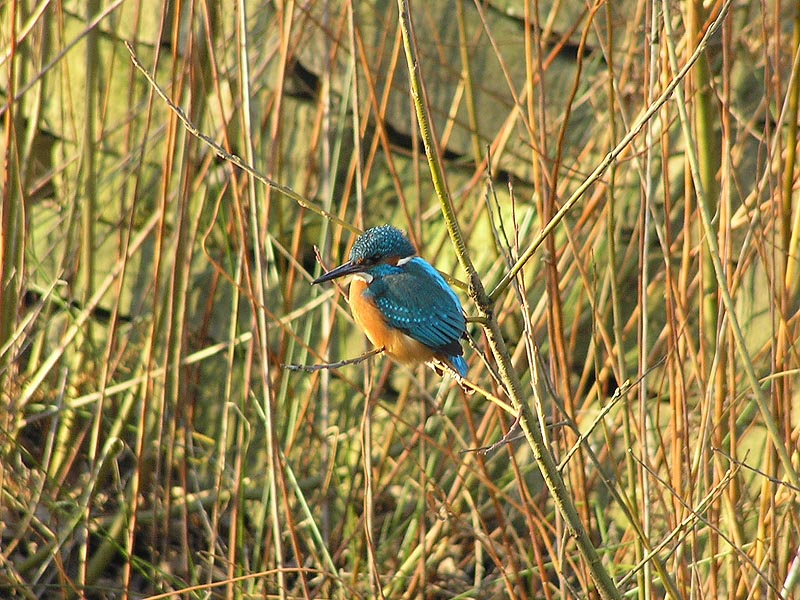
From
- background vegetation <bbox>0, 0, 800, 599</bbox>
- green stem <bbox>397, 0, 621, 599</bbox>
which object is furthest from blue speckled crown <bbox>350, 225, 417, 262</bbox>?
green stem <bbox>397, 0, 621, 599</bbox>

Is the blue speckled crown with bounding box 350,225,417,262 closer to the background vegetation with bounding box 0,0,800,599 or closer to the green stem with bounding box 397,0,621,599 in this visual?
the background vegetation with bounding box 0,0,800,599

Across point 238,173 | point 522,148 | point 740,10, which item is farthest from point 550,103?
point 238,173

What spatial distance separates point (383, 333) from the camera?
226 centimetres

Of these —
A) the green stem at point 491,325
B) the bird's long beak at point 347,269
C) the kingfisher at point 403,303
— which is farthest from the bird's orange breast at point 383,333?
the green stem at point 491,325

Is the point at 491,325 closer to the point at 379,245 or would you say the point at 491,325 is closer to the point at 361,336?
the point at 379,245

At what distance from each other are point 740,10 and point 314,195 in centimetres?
166

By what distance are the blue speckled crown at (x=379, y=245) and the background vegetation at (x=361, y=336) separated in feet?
0.40

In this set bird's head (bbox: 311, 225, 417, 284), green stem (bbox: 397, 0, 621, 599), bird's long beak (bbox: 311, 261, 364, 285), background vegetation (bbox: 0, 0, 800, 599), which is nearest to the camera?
green stem (bbox: 397, 0, 621, 599)

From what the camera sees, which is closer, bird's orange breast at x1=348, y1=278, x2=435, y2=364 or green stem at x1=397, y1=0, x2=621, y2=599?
green stem at x1=397, y1=0, x2=621, y2=599

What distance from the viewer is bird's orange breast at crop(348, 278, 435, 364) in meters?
2.17

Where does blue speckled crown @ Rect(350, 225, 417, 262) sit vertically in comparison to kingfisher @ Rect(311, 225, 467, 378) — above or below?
above

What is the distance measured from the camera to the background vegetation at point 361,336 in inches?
74.7

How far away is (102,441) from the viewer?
12.0ft

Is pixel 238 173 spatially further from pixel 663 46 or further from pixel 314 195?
pixel 663 46
